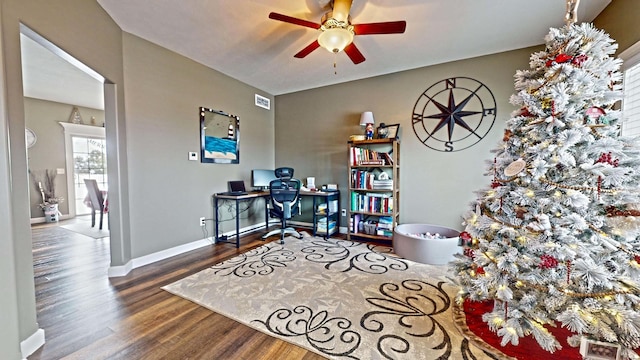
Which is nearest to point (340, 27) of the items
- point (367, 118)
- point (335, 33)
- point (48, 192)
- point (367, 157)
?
point (335, 33)

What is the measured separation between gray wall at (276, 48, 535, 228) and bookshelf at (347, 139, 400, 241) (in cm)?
27

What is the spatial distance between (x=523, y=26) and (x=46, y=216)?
8479 millimetres

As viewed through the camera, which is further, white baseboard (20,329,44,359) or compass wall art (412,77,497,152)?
compass wall art (412,77,497,152)

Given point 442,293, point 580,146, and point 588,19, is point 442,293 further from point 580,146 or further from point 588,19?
point 588,19

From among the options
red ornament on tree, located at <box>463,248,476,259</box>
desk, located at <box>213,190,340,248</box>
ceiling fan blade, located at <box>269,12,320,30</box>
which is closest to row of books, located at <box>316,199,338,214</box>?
desk, located at <box>213,190,340,248</box>

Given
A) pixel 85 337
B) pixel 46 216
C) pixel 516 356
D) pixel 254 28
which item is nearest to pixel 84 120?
pixel 46 216

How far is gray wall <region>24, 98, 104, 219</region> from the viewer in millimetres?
4812

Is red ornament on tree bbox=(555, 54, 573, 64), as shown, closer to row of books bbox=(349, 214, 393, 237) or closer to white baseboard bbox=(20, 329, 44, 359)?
row of books bbox=(349, 214, 393, 237)

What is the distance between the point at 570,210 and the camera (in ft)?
4.10

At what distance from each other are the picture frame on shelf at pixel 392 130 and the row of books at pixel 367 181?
0.64 m

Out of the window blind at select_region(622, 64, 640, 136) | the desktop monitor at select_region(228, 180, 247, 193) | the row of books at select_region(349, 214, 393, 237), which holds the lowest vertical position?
the row of books at select_region(349, 214, 393, 237)

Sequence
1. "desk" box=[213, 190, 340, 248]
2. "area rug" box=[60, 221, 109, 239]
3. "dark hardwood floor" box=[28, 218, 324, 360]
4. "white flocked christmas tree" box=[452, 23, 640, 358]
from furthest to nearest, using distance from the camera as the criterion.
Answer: "area rug" box=[60, 221, 109, 239]
"desk" box=[213, 190, 340, 248]
"dark hardwood floor" box=[28, 218, 324, 360]
"white flocked christmas tree" box=[452, 23, 640, 358]

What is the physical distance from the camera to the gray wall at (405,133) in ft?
10.2

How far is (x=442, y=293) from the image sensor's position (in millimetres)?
2055
